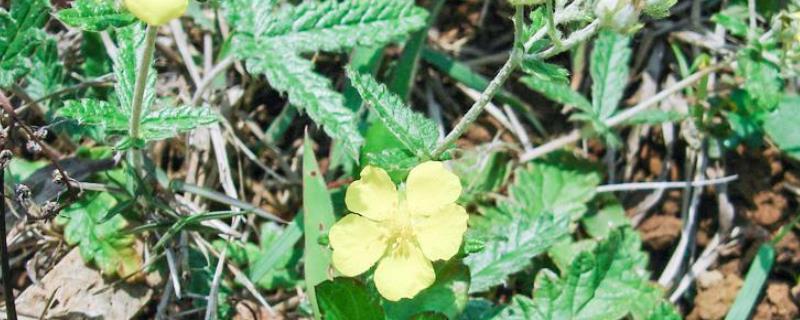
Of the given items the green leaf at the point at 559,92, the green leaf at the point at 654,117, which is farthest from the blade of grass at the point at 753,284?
the green leaf at the point at 559,92

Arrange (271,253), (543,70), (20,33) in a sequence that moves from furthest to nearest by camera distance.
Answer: (271,253)
(20,33)
(543,70)

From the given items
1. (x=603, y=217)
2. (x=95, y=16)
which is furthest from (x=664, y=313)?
(x=95, y=16)

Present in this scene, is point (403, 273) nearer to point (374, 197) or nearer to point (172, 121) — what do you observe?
point (374, 197)

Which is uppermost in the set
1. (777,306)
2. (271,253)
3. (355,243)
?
(355,243)

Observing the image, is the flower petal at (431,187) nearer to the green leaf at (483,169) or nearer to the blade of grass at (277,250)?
the blade of grass at (277,250)

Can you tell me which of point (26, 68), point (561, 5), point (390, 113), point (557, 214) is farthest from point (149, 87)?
point (557, 214)

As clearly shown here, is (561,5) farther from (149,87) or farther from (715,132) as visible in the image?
(715,132)
